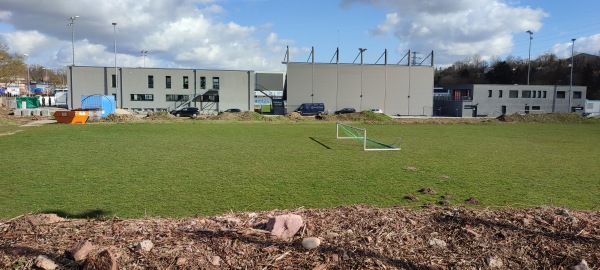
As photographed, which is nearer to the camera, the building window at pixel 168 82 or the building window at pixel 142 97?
the building window at pixel 142 97

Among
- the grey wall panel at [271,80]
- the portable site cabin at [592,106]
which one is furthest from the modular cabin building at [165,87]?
the portable site cabin at [592,106]

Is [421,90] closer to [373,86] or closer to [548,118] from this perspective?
[373,86]

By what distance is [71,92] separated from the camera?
62.1 m

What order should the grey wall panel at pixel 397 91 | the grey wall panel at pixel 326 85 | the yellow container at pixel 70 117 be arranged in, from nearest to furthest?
the yellow container at pixel 70 117 → the grey wall panel at pixel 326 85 → the grey wall panel at pixel 397 91

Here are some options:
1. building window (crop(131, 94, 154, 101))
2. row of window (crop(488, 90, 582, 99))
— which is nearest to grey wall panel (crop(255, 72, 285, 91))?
building window (crop(131, 94, 154, 101))

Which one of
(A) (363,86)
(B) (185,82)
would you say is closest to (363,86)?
(A) (363,86)

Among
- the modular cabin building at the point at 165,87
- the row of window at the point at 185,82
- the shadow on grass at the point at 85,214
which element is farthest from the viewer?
the row of window at the point at 185,82

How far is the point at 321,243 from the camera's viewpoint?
4227mm

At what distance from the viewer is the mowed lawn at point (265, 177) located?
880cm

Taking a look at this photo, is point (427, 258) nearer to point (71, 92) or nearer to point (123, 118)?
point (123, 118)

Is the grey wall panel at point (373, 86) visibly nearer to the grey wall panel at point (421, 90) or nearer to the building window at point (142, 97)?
the grey wall panel at point (421, 90)

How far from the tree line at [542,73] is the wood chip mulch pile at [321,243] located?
324 ft

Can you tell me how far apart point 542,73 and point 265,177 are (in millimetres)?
114254

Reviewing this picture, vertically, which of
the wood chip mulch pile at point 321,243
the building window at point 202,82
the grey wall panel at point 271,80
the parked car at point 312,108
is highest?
the grey wall panel at point 271,80
